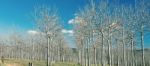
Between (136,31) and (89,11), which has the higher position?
(89,11)

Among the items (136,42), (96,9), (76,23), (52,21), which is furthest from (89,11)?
(136,42)

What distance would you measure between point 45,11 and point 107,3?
39.5 feet

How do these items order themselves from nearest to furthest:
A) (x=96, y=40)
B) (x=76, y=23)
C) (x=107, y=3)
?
(x=107, y=3) < (x=96, y=40) < (x=76, y=23)

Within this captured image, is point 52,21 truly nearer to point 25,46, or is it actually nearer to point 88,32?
point 88,32

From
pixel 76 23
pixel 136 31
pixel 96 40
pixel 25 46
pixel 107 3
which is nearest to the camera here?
pixel 107 3

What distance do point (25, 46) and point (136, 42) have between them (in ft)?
141

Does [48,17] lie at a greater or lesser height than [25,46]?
greater

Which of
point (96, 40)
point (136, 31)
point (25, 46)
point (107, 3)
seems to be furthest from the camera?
point (25, 46)

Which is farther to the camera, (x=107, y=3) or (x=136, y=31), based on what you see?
(x=136, y=31)

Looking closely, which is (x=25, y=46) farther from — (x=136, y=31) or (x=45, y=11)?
(x=136, y=31)

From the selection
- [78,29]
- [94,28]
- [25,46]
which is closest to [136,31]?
[94,28]

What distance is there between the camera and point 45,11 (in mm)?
51062

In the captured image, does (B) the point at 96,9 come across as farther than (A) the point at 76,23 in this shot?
No

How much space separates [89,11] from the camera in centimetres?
4712
